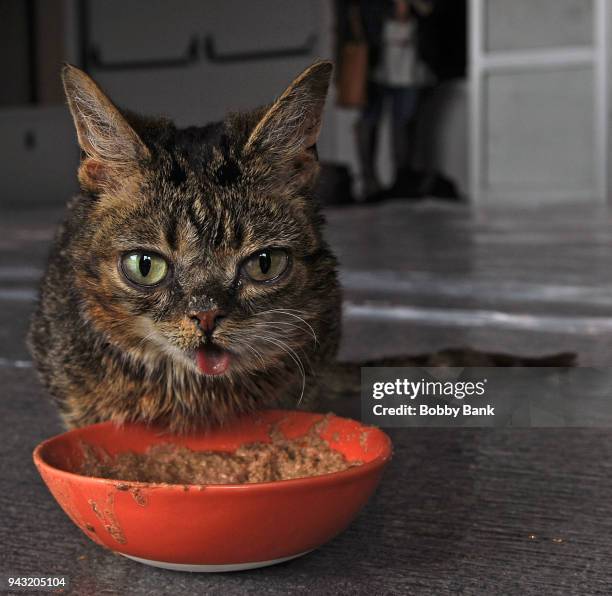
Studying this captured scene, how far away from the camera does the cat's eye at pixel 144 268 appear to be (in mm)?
1109

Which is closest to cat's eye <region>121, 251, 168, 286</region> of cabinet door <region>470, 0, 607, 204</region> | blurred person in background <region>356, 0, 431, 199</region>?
blurred person in background <region>356, 0, 431, 199</region>

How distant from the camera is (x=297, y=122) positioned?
4.07ft

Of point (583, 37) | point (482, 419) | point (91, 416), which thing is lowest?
point (482, 419)

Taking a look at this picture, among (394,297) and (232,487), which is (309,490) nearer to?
(232,487)

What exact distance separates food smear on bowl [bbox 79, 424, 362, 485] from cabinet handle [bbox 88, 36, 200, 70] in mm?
9466

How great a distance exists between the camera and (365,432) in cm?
118

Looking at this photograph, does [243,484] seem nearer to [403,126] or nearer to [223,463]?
[223,463]

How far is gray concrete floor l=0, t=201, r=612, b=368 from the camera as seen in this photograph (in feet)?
7.64

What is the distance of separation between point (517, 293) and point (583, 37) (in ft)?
18.1

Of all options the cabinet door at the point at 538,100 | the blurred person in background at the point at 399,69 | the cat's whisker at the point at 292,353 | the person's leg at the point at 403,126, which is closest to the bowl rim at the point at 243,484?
the cat's whisker at the point at 292,353

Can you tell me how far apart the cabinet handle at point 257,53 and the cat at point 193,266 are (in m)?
8.50

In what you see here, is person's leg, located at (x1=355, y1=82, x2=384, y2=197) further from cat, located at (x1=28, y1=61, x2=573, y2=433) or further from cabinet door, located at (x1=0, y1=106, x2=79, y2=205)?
cat, located at (x1=28, y1=61, x2=573, y2=433)

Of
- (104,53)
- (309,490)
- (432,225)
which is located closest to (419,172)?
(432,225)

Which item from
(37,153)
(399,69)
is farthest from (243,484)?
(37,153)
